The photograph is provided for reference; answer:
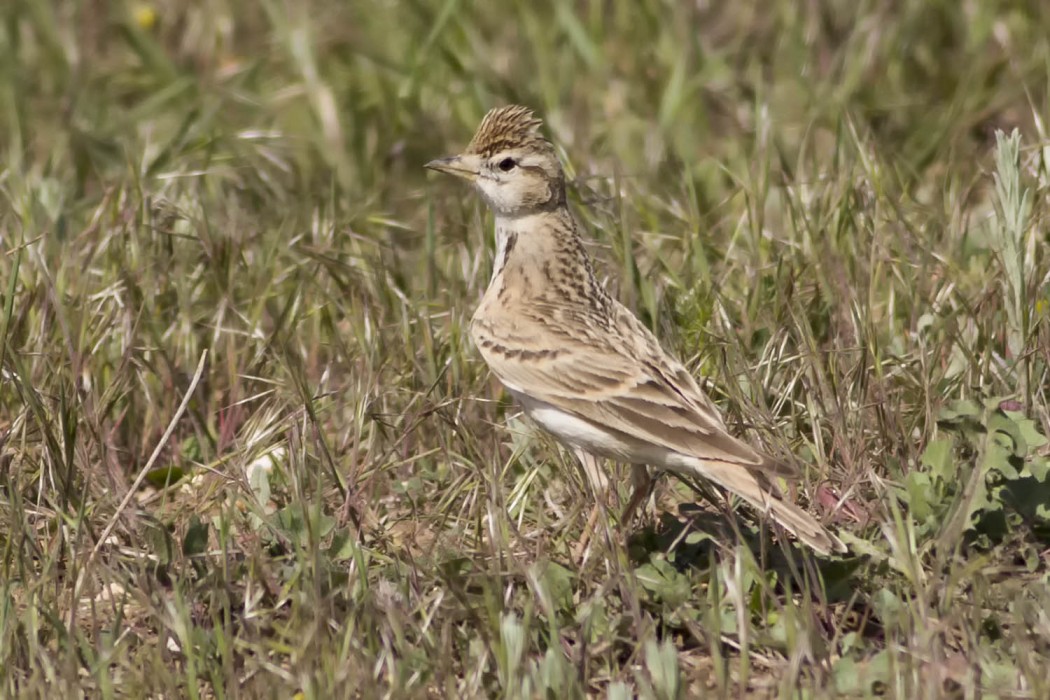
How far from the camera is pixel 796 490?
200 inches

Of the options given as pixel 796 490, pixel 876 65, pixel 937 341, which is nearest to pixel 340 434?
pixel 796 490

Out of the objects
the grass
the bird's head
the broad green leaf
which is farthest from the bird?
the broad green leaf

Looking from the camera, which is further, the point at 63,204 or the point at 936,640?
the point at 63,204

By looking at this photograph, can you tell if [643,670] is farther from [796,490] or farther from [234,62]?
[234,62]

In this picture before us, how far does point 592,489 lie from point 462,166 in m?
1.27

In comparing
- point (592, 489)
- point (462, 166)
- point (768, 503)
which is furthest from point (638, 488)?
point (462, 166)

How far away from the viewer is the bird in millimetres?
4543

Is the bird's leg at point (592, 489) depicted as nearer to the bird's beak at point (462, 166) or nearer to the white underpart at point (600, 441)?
the white underpart at point (600, 441)

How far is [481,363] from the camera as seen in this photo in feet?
19.2

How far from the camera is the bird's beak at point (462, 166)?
567 cm

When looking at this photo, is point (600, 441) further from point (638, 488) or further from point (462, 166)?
point (462, 166)

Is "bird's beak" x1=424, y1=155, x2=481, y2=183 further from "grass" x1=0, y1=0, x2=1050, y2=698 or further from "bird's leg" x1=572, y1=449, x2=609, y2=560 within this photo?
"bird's leg" x1=572, y1=449, x2=609, y2=560

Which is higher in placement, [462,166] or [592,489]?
[462,166]

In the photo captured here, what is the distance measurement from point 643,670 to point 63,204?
12.4 ft
